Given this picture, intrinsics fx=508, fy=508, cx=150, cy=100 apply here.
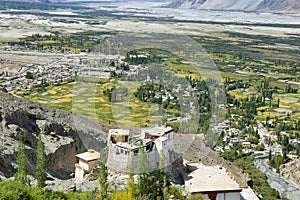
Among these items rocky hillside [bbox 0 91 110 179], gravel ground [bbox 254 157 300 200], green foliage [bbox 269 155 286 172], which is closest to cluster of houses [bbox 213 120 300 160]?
green foliage [bbox 269 155 286 172]

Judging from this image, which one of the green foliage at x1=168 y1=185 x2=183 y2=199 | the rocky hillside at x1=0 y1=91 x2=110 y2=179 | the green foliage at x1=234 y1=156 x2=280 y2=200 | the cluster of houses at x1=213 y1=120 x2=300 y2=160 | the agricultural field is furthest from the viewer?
the cluster of houses at x1=213 y1=120 x2=300 y2=160

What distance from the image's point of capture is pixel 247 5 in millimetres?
125375

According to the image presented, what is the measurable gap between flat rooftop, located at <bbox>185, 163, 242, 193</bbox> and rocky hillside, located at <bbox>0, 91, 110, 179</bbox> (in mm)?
3256

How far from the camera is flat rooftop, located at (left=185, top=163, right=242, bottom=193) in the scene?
10453 millimetres

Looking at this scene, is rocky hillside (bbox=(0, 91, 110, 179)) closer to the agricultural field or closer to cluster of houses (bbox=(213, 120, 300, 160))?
the agricultural field

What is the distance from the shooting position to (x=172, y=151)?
11.3 m

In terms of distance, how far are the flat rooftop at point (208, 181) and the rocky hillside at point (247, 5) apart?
105 metres

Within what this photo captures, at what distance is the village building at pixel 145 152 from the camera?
10469 mm

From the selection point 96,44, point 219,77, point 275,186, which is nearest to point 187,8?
point 96,44

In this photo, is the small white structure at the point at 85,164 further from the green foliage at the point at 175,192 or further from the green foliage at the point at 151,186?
the green foliage at the point at 175,192

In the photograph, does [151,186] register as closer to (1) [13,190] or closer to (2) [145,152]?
(2) [145,152]

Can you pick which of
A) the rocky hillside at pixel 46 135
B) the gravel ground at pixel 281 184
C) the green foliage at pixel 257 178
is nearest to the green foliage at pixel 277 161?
the gravel ground at pixel 281 184

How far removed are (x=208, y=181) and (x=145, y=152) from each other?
1.57m

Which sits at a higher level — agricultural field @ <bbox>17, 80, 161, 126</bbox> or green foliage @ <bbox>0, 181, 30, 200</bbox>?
green foliage @ <bbox>0, 181, 30, 200</bbox>
